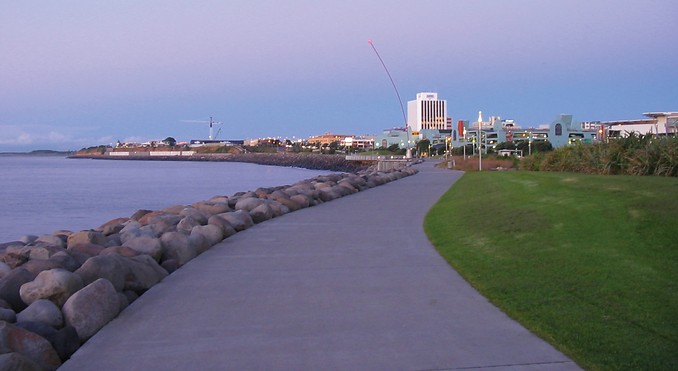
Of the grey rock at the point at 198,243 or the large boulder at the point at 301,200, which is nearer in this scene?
the grey rock at the point at 198,243

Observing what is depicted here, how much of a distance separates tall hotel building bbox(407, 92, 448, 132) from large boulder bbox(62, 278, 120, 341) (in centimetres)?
15934

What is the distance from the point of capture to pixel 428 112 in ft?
561

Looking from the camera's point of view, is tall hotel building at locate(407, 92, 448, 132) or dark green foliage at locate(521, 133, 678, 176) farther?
tall hotel building at locate(407, 92, 448, 132)

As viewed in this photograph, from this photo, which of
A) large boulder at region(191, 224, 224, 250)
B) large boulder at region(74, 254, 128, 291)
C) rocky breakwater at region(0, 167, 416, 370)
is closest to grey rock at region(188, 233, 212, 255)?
rocky breakwater at region(0, 167, 416, 370)

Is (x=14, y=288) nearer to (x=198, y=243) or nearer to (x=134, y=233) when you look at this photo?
(x=198, y=243)

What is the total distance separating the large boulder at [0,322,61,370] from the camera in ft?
19.9

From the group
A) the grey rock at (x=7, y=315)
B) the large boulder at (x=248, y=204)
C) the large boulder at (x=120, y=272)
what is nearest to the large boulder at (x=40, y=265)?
the large boulder at (x=120, y=272)

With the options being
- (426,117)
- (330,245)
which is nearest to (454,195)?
(330,245)

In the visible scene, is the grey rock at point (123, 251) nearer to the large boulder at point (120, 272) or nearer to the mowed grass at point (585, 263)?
the large boulder at point (120, 272)

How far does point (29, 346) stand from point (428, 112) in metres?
167

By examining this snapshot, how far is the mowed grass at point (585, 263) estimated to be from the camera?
6.23 m

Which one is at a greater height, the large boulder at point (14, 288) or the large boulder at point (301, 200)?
the large boulder at point (14, 288)

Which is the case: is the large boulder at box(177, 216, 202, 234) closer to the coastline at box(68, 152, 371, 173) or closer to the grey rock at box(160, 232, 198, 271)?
the grey rock at box(160, 232, 198, 271)

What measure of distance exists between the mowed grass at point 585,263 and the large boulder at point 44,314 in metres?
4.46
